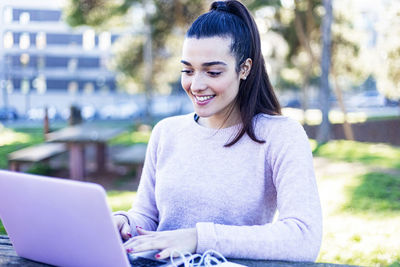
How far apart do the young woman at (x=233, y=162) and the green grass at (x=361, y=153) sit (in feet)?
22.0

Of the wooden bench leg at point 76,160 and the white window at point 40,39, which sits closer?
the wooden bench leg at point 76,160

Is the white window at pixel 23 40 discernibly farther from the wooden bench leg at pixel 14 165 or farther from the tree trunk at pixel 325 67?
the tree trunk at pixel 325 67

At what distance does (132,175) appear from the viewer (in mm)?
7656

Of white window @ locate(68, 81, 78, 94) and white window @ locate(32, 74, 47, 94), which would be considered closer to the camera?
white window @ locate(32, 74, 47, 94)

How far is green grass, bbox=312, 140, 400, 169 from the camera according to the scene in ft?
26.8

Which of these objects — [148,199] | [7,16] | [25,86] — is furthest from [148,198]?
[25,86]

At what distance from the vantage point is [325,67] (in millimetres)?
11281

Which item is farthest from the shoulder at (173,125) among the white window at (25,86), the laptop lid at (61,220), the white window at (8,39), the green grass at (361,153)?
the white window at (25,86)

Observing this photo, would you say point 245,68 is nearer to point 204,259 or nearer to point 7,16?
point 204,259

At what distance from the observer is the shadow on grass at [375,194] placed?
5113 mm

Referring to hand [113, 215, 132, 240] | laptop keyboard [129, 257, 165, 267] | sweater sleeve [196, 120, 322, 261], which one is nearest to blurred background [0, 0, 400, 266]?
sweater sleeve [196, 120, 322, 261]

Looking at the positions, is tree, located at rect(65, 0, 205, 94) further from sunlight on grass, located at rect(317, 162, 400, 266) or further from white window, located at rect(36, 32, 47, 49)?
sunlight on grass, located at rect(317, 162, 400, 266)

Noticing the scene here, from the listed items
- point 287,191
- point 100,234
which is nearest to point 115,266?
point 100,234

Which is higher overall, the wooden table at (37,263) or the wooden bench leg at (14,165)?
the wooden table at (37,263)
